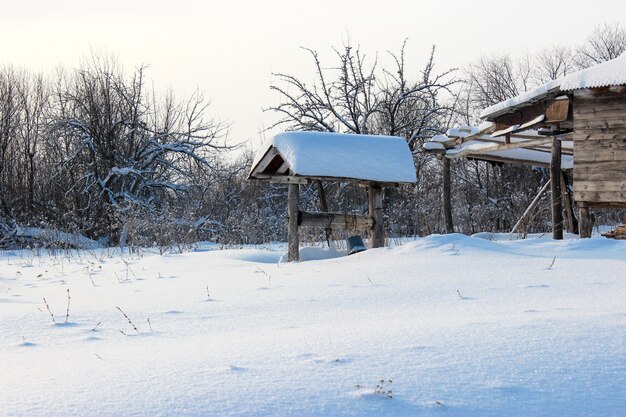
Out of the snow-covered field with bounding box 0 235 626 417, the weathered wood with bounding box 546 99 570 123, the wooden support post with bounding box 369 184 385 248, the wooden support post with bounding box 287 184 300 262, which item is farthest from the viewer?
the weathered wood with bounding box 546 99 570 123

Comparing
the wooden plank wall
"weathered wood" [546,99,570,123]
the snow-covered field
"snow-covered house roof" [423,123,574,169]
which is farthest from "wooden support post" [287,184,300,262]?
"snow-covered house roof" [423,123,574,169]

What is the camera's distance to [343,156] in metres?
9.75

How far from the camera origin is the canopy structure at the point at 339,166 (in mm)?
9539

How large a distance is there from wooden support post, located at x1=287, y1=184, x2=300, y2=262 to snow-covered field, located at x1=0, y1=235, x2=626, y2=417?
124 inches

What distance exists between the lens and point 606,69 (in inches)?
406

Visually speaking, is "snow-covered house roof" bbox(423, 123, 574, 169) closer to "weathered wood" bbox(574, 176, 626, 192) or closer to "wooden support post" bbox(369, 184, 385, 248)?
"weathered wood" bbox(574, 176, 626, 192)

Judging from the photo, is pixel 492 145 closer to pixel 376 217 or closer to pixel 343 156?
pixel 376 217

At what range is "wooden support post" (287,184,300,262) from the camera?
32.0 ft

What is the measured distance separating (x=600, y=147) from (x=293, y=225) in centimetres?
527

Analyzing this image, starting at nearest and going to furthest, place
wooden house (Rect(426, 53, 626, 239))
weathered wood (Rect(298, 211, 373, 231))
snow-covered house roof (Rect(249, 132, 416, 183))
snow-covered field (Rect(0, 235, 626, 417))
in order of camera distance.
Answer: snow-covered field (Rect(0, 235, 626, 417)) → snow-covered house roof (Rect(249, 132, 416, 183)) → weathered wood (Rect(298, 211, 373, 231)) → wooden house (Rect(426, 53, 626, 239))

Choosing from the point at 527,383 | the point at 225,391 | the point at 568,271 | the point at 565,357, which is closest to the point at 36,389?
the point at 225,391

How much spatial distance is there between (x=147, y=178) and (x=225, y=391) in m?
19.1

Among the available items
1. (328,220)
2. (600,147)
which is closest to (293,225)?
(328,220)

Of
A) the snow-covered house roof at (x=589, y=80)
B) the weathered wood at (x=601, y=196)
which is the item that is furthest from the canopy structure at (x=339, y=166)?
the weathered wood at (x=601, y=196)
